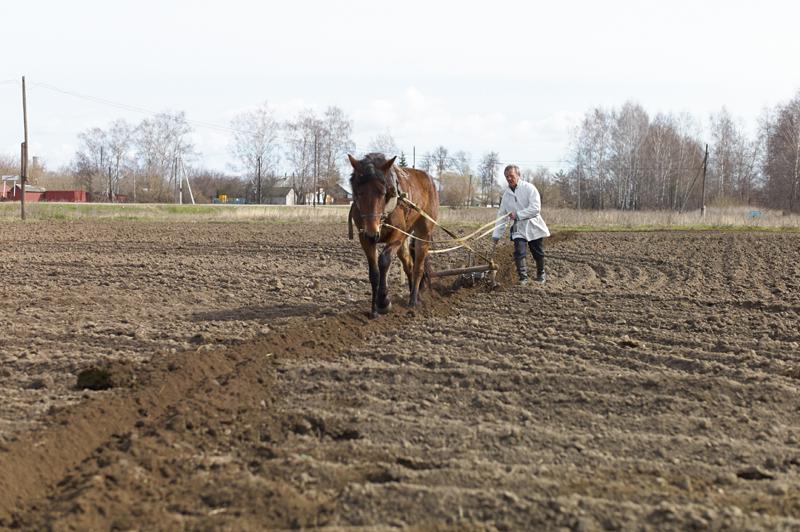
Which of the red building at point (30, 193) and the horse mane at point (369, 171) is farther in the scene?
the red building at point (30, 193)

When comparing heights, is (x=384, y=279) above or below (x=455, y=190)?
below

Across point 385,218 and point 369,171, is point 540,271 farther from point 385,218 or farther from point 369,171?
point 369,171

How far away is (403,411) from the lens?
5277 mm

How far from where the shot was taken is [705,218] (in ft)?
→ 122

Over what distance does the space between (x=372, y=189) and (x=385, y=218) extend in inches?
20.1

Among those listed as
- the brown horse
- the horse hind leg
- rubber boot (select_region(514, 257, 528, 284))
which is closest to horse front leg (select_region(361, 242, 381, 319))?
the brown horse

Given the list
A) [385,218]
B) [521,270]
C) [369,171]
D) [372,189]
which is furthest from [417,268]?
[521,270]

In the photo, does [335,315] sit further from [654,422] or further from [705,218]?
[705,218]

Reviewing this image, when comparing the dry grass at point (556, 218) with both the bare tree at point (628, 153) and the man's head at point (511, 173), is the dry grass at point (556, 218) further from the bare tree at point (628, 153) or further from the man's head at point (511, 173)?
the bare tree at point (628, 153)

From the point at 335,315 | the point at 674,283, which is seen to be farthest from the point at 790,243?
the point at 335,315

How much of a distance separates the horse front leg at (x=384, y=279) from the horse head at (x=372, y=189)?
1.06 ft

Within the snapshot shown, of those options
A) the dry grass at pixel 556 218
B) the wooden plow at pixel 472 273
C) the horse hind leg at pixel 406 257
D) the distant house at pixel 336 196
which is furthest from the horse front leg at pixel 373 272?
the distant house at pixel 336 196

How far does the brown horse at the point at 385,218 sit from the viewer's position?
859 cm

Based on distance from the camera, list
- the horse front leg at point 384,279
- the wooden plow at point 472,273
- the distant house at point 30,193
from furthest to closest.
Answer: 1. the distant house at point 30,193
2. the wooden plow at point 472,273
3. the horse front leg at point 384,279
